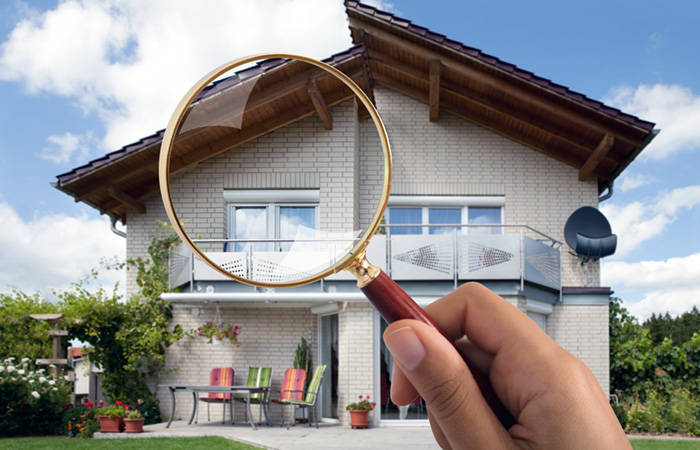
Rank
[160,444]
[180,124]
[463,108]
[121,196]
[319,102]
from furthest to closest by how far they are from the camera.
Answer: [463,108]
[121,196]
[160,444]
[319,102]
[180,124]

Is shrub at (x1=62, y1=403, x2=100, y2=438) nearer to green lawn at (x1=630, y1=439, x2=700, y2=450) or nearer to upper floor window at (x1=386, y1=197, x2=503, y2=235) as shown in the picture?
upper floor window at (x1=386, y1=197, x2=503, y2=235)

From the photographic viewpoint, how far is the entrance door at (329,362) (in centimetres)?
1273

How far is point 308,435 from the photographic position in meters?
10.7

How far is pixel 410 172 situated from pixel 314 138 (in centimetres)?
1188

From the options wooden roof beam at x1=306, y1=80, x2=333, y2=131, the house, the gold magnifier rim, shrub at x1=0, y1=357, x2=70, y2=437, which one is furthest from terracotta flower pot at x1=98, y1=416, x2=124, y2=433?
the gold magnifier rim

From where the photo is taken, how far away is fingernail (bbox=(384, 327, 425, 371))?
4.47 feet

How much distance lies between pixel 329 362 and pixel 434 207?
13.0 feet

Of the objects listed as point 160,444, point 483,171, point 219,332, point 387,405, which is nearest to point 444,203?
point 483,171

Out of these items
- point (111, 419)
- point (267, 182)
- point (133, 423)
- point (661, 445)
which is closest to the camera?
point (267, 182)

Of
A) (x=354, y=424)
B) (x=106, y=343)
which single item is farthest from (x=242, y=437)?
(x=106, y=343)

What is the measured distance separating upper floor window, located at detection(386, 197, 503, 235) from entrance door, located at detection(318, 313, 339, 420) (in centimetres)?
250

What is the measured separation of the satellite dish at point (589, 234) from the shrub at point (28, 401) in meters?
10.7

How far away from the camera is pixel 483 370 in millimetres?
1596

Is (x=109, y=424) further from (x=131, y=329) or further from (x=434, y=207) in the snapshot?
(x=434, y=207)
